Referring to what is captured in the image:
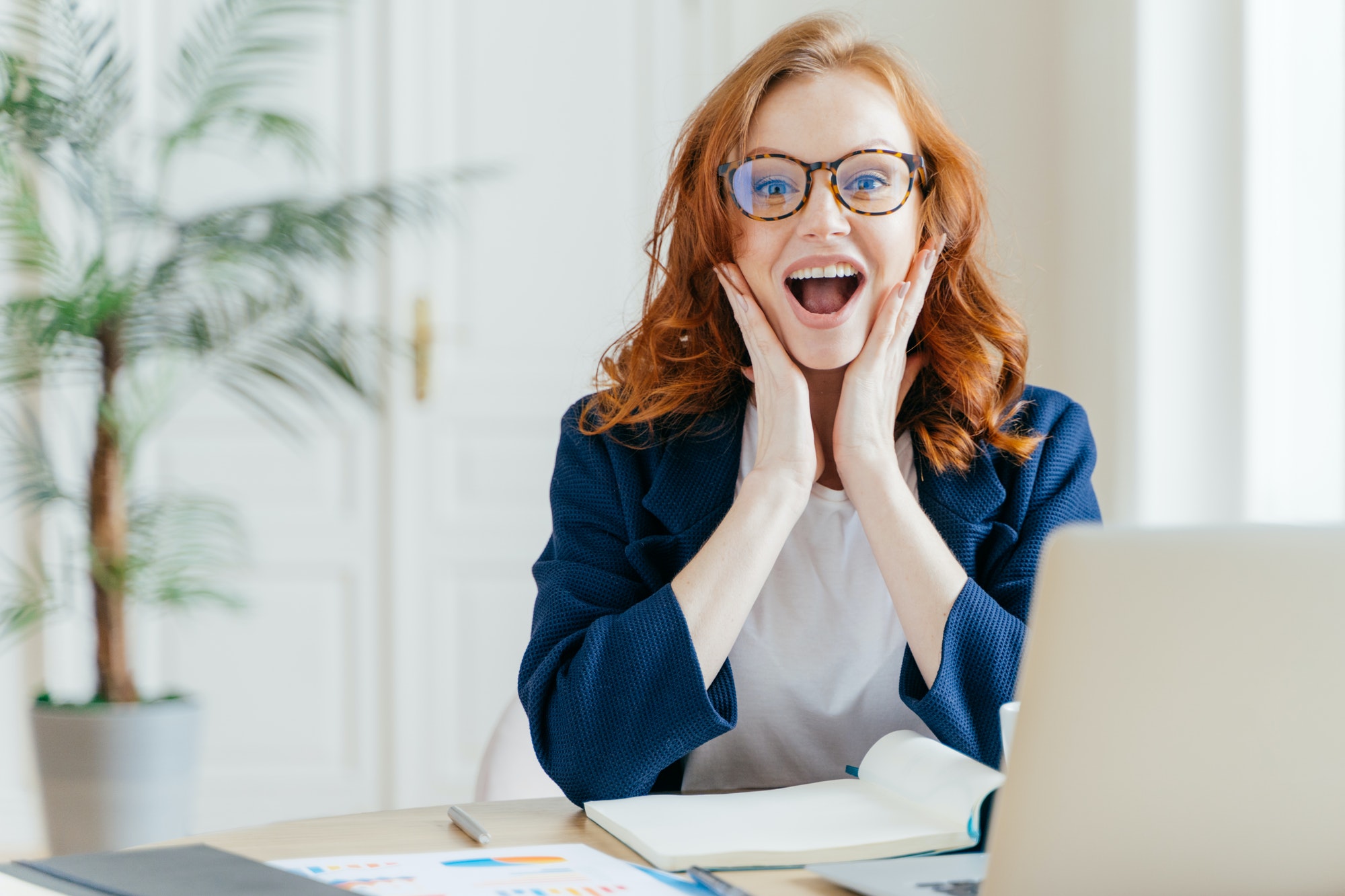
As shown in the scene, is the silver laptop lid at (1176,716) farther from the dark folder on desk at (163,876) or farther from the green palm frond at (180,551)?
the green palm frond at (180,551)

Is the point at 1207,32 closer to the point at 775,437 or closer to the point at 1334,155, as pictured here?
the point at 1334,155

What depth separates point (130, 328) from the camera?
2.63 meters

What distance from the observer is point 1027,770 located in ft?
1.79

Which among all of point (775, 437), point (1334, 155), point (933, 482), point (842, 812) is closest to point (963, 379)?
point (933, 482)

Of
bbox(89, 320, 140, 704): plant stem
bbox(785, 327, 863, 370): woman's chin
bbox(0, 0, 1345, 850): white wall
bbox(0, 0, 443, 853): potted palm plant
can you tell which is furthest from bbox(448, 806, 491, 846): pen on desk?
bbox(0, 0, 1345, 850): white wall

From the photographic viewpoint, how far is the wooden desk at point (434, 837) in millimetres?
748

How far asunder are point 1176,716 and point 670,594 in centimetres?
60

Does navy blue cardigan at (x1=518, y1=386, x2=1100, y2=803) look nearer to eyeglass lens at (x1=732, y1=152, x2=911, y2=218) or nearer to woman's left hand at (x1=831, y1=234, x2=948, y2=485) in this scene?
woman's left hand at (x1=831, y1=234, x2=948, y2=485)

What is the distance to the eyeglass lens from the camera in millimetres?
1286

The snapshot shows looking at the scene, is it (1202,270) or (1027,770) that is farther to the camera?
(1202,270)

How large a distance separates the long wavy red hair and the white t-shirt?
6.7 inches

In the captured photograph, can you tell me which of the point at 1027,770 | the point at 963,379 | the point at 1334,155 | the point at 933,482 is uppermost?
the point at 1334,155

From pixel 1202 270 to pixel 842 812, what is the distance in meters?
1.90

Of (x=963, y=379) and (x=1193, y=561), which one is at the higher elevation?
(x=963, y=379)
